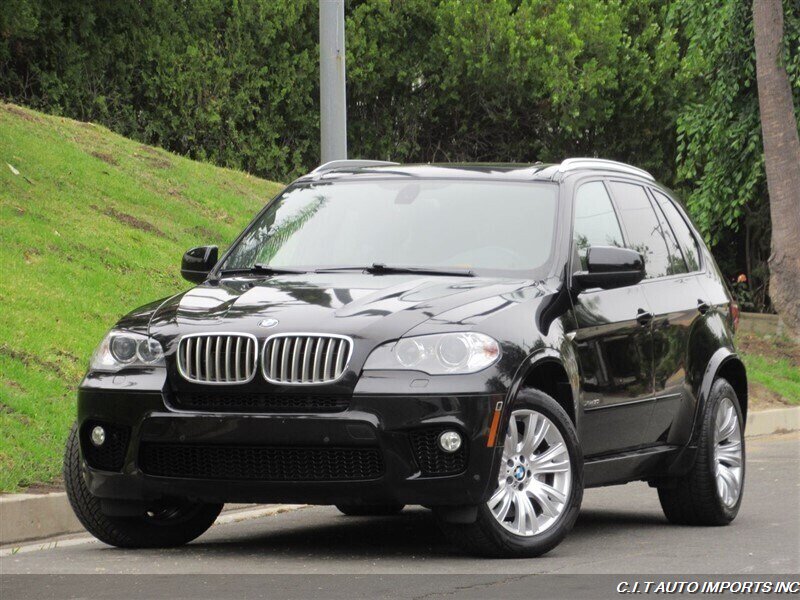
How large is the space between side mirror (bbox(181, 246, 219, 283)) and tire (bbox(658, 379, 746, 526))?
2.73 m

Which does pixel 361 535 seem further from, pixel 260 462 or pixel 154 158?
pixel 154 158

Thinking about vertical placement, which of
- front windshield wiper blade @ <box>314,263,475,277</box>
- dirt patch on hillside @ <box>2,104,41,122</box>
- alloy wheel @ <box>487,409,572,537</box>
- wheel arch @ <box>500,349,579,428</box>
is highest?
dirt patch on hillside @ <box>2,104,41,122</box>

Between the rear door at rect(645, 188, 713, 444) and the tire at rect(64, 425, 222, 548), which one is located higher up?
the rear door at rect(645, 188, 713, 444)

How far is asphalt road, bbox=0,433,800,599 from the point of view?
6.51m

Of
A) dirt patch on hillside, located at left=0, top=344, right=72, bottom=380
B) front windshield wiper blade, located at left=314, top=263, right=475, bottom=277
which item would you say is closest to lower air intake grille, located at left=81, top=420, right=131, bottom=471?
front windshield wiper blade, located at left=314, top=263, right=475, bottom=277

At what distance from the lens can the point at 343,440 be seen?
6.75 meters

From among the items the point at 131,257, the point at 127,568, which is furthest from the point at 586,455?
the point at 131,257

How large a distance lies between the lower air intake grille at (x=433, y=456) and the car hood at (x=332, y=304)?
44cm

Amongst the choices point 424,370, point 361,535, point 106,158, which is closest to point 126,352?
point 424,370

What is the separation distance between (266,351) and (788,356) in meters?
14.4

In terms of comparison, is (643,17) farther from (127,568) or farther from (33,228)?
(127,568)

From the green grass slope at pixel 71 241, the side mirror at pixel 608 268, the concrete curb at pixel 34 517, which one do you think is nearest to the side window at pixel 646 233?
the side mirror at pixel 608 268

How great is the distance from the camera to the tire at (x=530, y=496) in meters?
6.98

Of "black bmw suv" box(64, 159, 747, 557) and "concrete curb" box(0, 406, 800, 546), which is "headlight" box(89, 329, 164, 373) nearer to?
"black bmw suv" box(64, 159, 747, 557)
